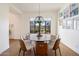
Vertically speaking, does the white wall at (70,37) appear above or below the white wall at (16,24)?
below

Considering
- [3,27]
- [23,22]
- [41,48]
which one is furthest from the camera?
[23,22]

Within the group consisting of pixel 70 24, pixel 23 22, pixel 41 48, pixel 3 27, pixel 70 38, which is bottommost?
pixel 41 48

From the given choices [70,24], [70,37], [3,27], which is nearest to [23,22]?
[3,27]

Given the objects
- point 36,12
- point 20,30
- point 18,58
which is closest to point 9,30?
point 20,30

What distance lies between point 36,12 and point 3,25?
1.59 m

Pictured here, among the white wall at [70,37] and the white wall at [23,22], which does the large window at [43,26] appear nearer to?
the white wall at [23,22]

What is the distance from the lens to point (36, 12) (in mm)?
5953

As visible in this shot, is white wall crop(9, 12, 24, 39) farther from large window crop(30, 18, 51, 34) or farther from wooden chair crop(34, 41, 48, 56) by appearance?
wooden chair crop(34, 41, 48, 56)

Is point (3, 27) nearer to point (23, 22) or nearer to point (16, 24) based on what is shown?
point (16, 24)

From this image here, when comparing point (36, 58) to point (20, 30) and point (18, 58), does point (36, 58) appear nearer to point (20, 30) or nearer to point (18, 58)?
point (18, 58)

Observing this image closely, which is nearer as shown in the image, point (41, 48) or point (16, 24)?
point (41, 48)

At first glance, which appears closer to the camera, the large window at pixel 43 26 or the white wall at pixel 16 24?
the large window at pixel 43 26

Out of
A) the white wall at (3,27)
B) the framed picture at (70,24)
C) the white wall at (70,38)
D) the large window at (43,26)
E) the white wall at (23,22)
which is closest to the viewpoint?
the white wall at (3,27)

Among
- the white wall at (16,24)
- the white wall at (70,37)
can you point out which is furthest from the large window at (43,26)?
the white wall at (70,37)
